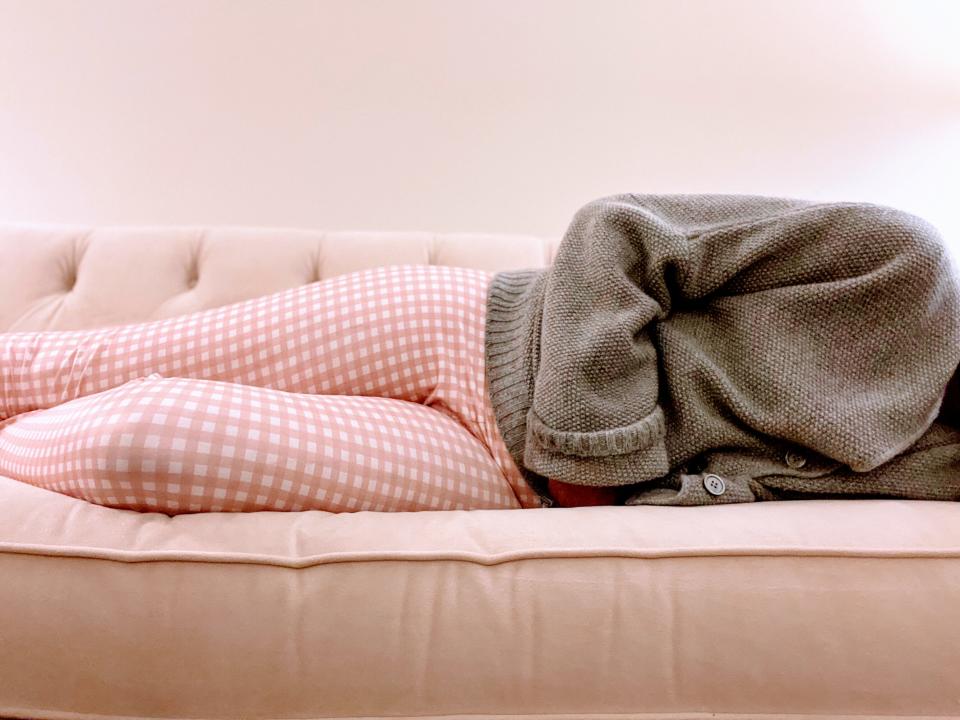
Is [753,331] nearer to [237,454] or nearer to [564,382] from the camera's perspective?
[564,382]

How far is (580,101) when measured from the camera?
1.34 meters

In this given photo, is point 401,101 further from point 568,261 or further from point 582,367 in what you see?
point 582,367

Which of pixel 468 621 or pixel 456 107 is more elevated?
pixel 456 107

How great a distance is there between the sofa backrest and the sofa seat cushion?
589 mm

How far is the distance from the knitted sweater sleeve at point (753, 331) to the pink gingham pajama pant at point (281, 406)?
0.11m

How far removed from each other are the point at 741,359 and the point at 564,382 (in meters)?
0.21

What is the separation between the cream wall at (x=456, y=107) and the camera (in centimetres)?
130

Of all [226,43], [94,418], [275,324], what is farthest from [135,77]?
[94,418]

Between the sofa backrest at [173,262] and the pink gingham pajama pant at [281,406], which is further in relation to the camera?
the sofa backrest at [173,262]

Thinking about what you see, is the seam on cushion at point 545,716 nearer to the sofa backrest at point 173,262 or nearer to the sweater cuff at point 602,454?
the sweater cuff at point 602,454

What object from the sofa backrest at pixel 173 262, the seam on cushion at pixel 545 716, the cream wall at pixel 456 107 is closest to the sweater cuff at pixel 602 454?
the seam on cushion at pixel 545 716

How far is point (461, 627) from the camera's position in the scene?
50 cm

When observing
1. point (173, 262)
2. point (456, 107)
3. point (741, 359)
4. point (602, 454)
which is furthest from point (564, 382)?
point (456, 107)

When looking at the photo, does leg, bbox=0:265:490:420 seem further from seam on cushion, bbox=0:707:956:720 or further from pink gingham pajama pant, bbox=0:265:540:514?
seam on cushion, bbox=0:707:956:720
